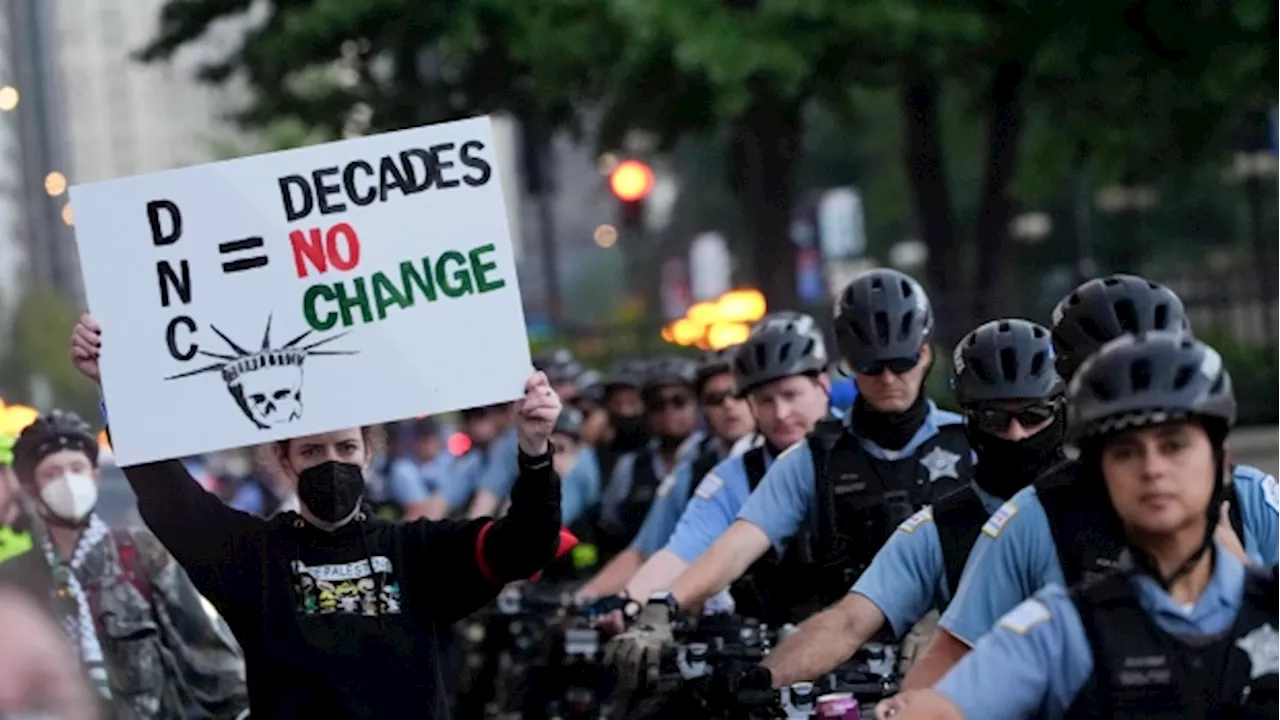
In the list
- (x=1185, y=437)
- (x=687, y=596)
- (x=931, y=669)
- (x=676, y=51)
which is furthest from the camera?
(x=676, y=51)

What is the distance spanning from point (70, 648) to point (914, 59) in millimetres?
15555

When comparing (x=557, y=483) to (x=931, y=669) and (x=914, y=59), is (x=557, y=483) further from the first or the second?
(x=914, y=59)

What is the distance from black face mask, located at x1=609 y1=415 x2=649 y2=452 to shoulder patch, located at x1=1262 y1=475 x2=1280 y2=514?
10288mm

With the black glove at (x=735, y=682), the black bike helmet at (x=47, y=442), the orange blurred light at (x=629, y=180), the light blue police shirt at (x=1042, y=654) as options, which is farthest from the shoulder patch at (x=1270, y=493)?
the orange blurred light at (x=629, y=180)

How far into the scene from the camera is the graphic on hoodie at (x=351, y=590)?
7602 millimetres

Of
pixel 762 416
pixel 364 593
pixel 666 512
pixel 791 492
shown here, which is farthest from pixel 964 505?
pixel 666 512

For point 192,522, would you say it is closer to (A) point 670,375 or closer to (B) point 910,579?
(B) point 910,579

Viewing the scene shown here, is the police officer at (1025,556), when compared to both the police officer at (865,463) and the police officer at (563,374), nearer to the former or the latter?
the police officer at (865,463)

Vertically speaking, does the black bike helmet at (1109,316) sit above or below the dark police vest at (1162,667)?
above

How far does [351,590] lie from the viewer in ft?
25.0

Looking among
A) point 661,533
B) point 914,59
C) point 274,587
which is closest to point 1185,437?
point 274,587

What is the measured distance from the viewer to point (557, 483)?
763 cm

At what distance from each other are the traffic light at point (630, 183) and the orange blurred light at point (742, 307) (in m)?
1.95

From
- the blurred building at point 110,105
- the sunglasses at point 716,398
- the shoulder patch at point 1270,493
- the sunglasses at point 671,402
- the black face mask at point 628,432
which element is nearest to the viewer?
the shoulder patch at point 1270,493
